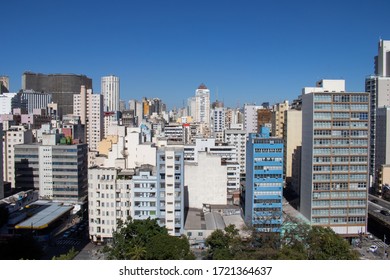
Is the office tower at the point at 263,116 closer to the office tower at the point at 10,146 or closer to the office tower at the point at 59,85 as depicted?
the office tower at the point at 59,85

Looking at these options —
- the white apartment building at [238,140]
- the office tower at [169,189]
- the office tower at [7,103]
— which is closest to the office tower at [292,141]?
the white apartment building at [238,140]

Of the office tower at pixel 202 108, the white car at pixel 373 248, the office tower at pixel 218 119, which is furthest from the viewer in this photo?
the office tower at pixel 202 108

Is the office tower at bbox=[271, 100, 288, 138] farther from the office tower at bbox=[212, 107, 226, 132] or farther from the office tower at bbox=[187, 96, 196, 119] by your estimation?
the office tower at bbox=[187, 96, 196, 119]

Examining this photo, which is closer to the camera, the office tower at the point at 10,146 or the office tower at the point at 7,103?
the office tower at the point at 10,146

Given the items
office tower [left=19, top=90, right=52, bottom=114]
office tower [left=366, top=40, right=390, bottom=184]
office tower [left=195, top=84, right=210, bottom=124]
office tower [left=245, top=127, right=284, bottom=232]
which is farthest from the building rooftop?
office tower [left=195, top=84, right=210, bottom=124]

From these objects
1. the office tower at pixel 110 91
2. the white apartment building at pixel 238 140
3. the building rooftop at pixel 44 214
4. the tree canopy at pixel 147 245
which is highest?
the office tower at pixel 110 91

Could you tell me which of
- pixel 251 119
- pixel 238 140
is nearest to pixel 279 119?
pixel 238 140

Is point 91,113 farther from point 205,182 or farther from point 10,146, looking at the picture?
point 205,182
